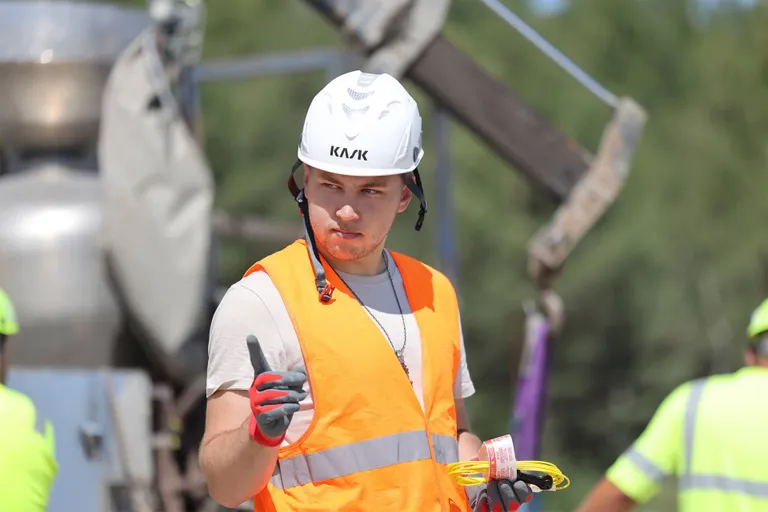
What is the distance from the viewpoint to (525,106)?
6.68 metres

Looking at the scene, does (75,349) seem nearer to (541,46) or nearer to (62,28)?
(62,28)

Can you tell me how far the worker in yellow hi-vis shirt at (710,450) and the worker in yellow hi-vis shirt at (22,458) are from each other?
5.04ft

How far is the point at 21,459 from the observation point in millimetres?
3590

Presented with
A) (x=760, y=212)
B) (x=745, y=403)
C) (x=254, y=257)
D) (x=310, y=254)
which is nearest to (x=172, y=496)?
(x=745, y=403)

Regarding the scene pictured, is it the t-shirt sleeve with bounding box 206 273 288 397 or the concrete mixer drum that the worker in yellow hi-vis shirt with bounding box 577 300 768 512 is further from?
the concrete mixer drum

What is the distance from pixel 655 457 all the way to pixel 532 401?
10.2 feet

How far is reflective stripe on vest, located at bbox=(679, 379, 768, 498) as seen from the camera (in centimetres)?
339

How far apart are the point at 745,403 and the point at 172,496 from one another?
439cm

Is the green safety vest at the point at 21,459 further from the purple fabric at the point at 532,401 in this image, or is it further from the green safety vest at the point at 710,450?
the purple fabric at the point at 532,401

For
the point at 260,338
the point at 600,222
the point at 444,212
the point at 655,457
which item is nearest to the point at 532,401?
the point at 444,212

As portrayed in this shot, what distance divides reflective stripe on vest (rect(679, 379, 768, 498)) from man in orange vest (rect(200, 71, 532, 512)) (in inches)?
41.1

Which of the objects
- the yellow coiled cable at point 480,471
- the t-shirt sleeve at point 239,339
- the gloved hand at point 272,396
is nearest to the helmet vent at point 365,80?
the t-shirt sleeve at point 239,339

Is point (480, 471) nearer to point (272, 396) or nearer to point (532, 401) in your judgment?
point (272, 396)

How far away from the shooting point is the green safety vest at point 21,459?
140 inches
